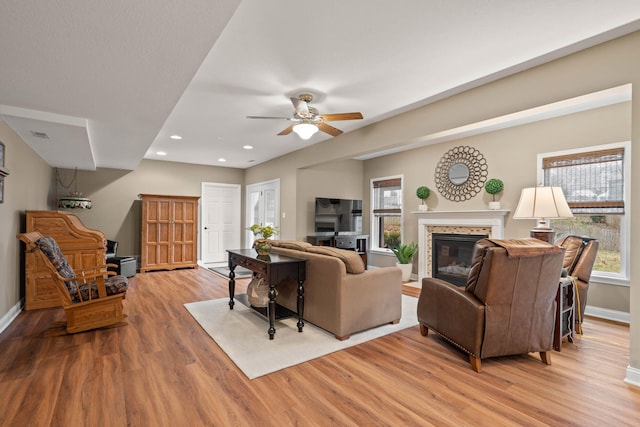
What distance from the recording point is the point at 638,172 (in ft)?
7.11

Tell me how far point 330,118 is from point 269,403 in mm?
2595

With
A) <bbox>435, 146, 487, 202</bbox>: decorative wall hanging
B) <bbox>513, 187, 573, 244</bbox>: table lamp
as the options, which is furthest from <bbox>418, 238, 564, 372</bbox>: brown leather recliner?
<bbox>435, 146, 487, 202</bbox>: decorative wall hanging

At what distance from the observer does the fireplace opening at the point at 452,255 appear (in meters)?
5.07

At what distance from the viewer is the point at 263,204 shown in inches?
295

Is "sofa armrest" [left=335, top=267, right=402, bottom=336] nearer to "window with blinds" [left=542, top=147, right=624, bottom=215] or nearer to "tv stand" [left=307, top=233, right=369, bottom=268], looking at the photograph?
"window with blinds" [left=542, top=147, right=624, bottom=215]

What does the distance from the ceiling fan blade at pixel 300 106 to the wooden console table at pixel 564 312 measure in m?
2.84

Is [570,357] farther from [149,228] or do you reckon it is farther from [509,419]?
[149,228]

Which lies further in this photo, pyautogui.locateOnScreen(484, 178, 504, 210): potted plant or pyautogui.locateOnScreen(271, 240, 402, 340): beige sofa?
pyautogui.locateOnScreen(484, 178, 504, 210): potted plant

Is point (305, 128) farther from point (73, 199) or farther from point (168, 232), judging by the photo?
point (73, 199)

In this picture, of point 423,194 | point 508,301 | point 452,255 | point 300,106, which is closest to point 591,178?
point 452,255

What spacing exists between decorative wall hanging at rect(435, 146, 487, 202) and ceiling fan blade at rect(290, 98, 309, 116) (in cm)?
308

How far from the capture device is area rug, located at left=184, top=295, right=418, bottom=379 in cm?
255

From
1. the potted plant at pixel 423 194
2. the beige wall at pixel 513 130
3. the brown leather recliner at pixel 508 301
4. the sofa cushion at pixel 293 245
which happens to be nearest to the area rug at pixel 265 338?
the sofa cushion at pixel 293 245

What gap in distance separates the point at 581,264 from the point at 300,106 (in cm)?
327
